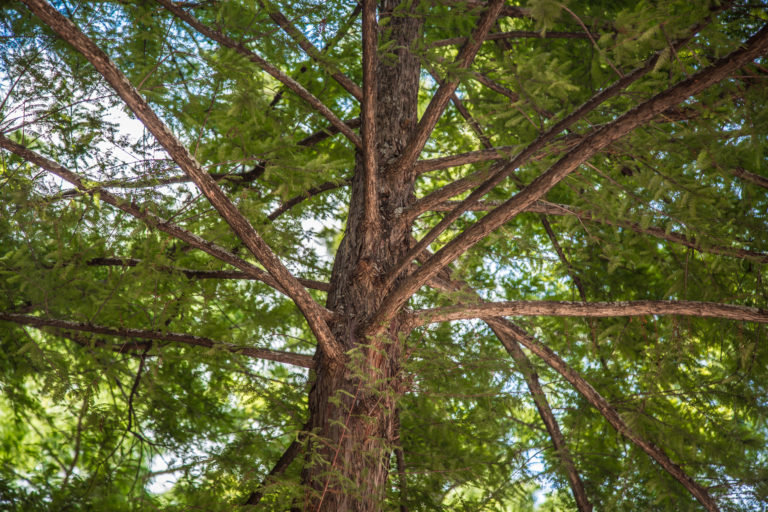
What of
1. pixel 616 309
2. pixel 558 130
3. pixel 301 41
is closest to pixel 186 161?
pixel 301 41

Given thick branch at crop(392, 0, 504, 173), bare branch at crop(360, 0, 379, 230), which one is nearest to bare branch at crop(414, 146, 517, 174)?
thick branch at crop(392, 0, 504, 173)

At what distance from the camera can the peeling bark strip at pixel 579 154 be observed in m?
2.12

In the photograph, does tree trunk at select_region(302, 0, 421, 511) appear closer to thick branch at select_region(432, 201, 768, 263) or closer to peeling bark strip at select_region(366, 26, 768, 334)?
peeling bark strip at select_region(366, 26, 768, 334)

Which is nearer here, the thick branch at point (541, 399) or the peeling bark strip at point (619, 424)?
the peeling bark strip at point (619, 424)

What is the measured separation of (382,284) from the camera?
11.6ft

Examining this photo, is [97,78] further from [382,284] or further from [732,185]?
[732,185]

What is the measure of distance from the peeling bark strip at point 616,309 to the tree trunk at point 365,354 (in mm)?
550

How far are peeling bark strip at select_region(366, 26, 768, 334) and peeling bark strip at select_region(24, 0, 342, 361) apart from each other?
408 mm

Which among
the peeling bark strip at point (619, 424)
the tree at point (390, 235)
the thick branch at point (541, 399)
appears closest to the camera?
the tree at point (390, 235)

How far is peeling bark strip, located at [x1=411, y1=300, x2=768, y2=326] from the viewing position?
290cm

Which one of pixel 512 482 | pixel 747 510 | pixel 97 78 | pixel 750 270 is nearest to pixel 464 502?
pixel 512 482

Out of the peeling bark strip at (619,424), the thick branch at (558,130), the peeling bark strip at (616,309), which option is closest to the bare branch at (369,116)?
the thick branch at (558,130)

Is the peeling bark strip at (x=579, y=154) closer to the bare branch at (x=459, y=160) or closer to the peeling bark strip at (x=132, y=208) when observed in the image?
the peeling bark strip at (x=132, y=208)

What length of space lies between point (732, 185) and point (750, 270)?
56 centimetres
